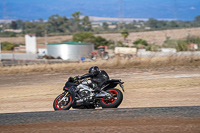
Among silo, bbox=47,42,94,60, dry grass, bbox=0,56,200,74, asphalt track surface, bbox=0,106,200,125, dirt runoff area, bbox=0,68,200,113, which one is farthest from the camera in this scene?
silo, bbox=47,42,94,60

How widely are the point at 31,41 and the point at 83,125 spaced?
7597cm

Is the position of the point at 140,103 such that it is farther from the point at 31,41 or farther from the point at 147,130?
the point at 31,41

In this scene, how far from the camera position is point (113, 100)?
28.1 feet

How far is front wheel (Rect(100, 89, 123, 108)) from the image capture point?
8.33m

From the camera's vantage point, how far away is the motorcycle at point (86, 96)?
8633 mm

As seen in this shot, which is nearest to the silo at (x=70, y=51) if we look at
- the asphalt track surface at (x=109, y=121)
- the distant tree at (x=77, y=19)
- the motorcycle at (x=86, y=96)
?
the motorcycle at (x=86, y=96)

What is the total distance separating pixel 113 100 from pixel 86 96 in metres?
0.99

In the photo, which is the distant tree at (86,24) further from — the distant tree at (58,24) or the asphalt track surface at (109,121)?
the asphalt track surface at (109,121)

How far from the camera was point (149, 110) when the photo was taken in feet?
23.1

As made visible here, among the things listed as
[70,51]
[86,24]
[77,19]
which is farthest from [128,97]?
[86,24]

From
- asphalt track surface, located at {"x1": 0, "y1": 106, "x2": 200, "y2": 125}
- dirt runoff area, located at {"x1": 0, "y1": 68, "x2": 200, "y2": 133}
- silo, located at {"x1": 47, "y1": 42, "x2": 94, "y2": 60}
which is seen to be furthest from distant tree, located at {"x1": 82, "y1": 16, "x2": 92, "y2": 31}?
asphalt track surface, located at {"x1": 0, "y1": 106, "x2": 200, "y2": 125}

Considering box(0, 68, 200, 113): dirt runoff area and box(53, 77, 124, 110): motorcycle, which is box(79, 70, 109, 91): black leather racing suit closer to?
box(53, 77, 124, 110): motorcycle

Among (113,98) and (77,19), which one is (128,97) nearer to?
(113,98)

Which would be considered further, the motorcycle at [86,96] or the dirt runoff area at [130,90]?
the dirt runoff area at [130,90]
